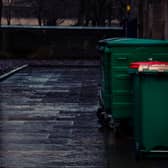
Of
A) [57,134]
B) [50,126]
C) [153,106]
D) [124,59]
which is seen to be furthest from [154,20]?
[153,106]

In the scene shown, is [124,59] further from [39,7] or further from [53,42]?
[39,7]

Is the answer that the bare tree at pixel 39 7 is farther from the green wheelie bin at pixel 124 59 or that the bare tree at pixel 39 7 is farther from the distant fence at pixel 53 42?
the green wheelie bin at pixel 124 59

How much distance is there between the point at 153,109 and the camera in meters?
9.90

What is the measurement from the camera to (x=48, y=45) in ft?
145

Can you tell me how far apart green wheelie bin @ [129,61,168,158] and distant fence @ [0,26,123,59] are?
34.2 meters

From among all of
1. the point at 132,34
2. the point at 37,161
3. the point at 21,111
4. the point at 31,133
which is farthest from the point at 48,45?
the point at 37,161

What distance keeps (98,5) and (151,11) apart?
131 ft

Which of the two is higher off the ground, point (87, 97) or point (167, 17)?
point (167, 17)

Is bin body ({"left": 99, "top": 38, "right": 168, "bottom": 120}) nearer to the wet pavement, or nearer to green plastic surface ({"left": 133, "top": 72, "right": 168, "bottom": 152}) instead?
the wet pavement

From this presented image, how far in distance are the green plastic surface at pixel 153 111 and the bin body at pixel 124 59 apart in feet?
5.67

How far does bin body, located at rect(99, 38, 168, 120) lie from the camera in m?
11.7

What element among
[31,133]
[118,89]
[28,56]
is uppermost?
[118,89]

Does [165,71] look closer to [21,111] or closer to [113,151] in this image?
[113,151]

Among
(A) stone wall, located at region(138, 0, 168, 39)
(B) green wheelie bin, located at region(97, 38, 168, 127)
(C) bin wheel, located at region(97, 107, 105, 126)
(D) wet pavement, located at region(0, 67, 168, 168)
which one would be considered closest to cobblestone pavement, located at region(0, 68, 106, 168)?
(D) wet pavement, located at region(0, 67, 168, 168)
